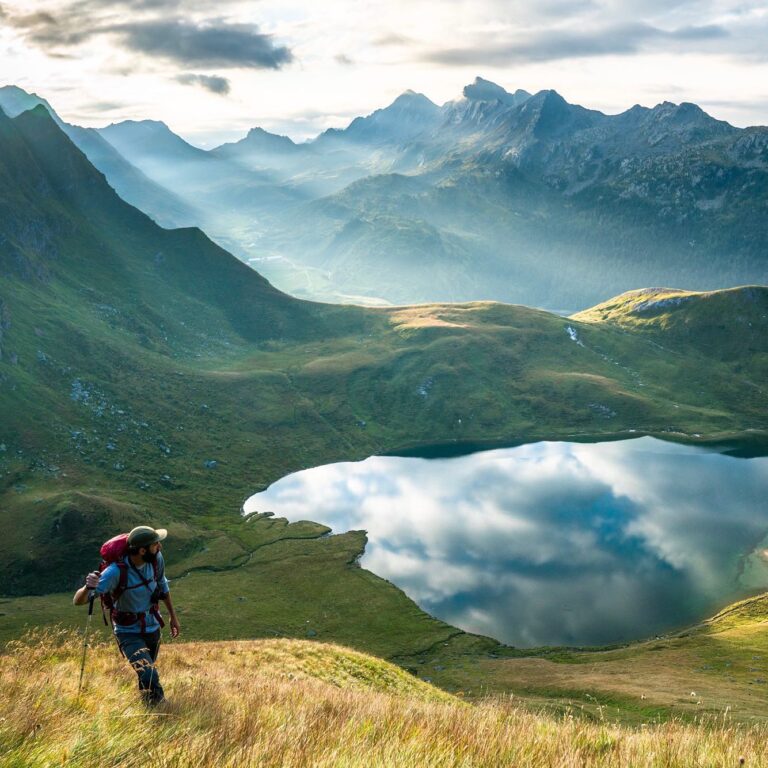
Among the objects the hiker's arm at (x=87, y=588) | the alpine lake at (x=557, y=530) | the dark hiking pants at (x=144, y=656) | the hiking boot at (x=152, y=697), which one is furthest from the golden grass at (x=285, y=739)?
the alpine lake at (x=557, y=530)

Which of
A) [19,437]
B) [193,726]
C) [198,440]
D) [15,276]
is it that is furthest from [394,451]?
[193,726]

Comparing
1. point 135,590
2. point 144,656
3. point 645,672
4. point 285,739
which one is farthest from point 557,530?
point 285,739

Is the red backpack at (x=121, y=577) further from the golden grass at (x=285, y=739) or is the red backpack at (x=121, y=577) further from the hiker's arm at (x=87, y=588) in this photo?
the golden grass at (x=285, y=739)

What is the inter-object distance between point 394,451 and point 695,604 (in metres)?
111

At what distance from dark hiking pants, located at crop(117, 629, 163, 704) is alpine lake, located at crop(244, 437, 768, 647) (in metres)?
82.2

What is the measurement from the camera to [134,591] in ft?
41.6

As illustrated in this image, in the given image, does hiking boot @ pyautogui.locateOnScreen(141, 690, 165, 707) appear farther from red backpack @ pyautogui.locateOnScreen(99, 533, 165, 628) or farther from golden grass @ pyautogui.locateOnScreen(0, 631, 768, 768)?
red backpack @ pyautogui.locateOnScreen(99, 533, 165, 628)

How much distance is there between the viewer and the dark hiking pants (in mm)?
11109

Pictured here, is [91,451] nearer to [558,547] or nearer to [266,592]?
[266,592]

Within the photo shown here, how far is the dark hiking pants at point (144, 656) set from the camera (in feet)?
36.4

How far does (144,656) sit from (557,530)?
122161mm

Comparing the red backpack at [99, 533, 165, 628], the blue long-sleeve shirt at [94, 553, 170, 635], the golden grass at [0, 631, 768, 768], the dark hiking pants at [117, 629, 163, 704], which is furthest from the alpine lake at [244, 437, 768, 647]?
the golden grass at [0, 631, 768, 768]

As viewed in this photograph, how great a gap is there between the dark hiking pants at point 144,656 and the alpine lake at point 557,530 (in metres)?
82.2

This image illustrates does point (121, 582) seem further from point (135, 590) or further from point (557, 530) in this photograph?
point (557, 530)
